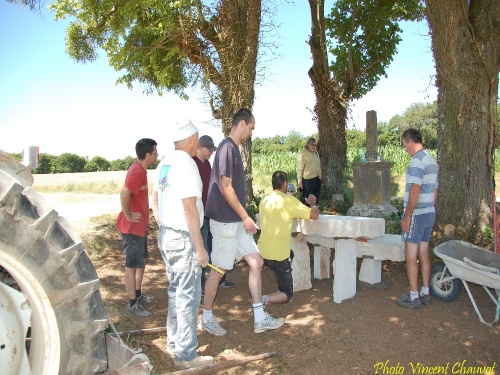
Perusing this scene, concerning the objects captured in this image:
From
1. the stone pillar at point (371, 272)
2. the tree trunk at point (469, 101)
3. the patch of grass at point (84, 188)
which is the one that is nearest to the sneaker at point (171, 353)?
the stone pillar at point (371, 272)

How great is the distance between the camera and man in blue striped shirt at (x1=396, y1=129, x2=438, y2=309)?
5410 mm

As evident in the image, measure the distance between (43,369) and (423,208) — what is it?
178 inches

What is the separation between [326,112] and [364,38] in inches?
102

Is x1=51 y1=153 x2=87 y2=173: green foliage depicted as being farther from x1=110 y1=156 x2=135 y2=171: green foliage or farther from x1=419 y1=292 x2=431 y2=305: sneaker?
x1=419 y1=292 x2=431 y2=305: sneaker

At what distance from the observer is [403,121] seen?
66.0m

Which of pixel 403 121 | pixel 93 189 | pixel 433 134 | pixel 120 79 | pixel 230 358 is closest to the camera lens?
pixel 230 358

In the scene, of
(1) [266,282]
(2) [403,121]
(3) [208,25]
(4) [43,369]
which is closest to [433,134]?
(2) [403,121]

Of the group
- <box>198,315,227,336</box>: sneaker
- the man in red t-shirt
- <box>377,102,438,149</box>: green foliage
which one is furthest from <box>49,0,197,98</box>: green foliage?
<box>377,102,438,149</box>: green foliage

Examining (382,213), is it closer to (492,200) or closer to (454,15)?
(492,200)

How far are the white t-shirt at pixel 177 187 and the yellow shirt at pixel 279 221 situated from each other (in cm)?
153

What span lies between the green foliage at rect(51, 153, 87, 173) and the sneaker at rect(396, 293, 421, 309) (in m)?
43.6

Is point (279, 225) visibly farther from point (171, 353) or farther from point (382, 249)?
point (171, 353)

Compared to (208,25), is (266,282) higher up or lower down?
lower down

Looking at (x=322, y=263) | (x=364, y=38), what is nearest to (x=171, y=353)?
(x=322, y=263)
